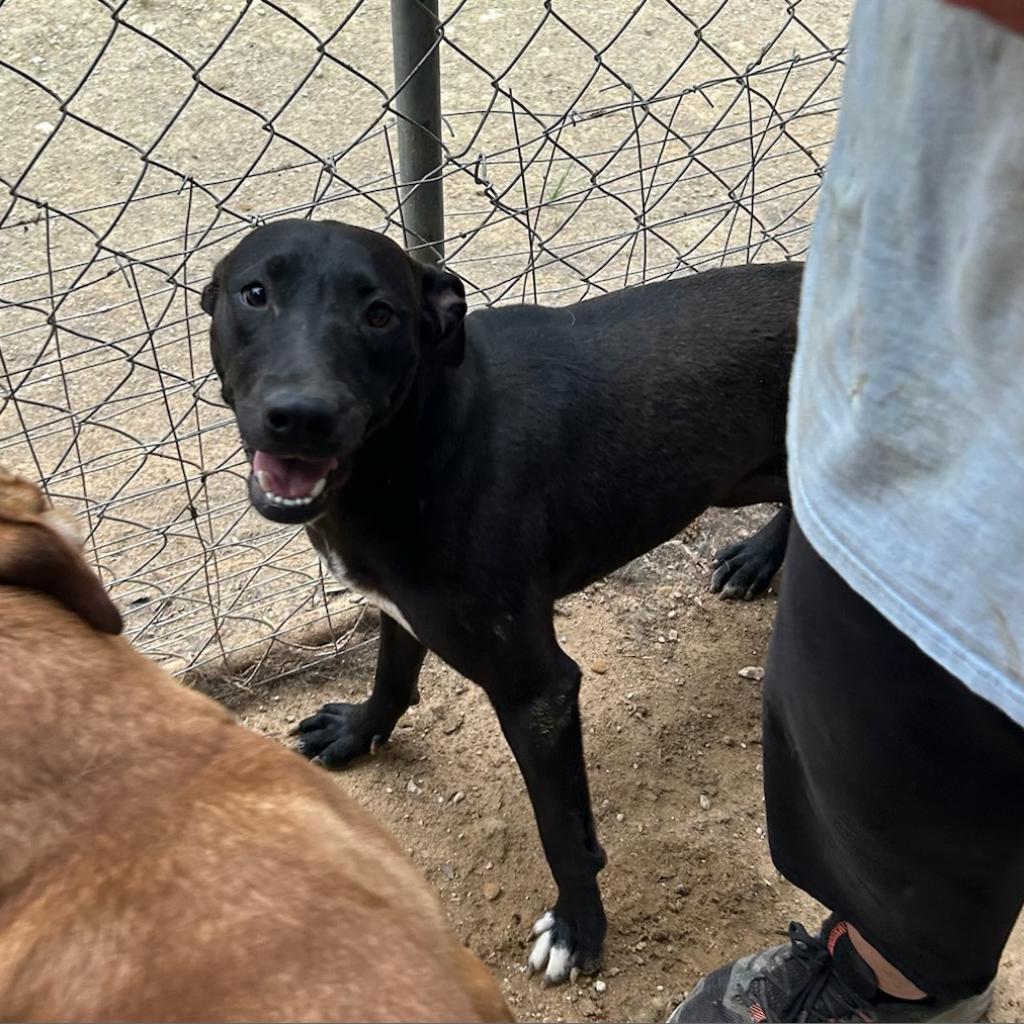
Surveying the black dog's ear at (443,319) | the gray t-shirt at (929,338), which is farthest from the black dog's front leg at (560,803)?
the gray t-shirt at (929,338)

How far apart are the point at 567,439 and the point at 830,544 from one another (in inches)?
45.0

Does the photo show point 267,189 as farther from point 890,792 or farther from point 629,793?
point 890,792

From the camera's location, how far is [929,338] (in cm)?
113

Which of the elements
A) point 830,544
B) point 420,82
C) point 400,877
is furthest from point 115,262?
point 830,544

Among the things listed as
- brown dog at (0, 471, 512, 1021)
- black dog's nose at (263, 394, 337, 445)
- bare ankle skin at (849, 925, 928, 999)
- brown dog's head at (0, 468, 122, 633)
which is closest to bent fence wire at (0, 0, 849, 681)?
black dog's nose at (263, 394, 337, 445)

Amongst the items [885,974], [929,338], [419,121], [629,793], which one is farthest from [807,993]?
[419,121]

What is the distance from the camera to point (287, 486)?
207 cm

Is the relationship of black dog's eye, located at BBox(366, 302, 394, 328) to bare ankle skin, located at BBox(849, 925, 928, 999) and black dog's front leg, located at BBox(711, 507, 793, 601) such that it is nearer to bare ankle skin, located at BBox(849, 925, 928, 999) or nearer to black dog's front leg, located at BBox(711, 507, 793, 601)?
bare ankle skin, located at BBox(849, 925, 928, 999)

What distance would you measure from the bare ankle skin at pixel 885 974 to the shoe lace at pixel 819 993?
8 centimetres

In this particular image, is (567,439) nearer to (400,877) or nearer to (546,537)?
(546,537)

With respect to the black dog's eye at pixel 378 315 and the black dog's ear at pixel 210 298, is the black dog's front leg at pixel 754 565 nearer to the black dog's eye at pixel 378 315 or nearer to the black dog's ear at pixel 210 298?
the black dog's eye at pixel 378 315

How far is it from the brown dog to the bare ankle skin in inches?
32.6

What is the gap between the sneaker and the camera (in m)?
2.04

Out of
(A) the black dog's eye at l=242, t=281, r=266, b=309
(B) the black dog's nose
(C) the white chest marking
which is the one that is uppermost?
(A) the black dog's eye at l=242, t=281, r=266, b=309
